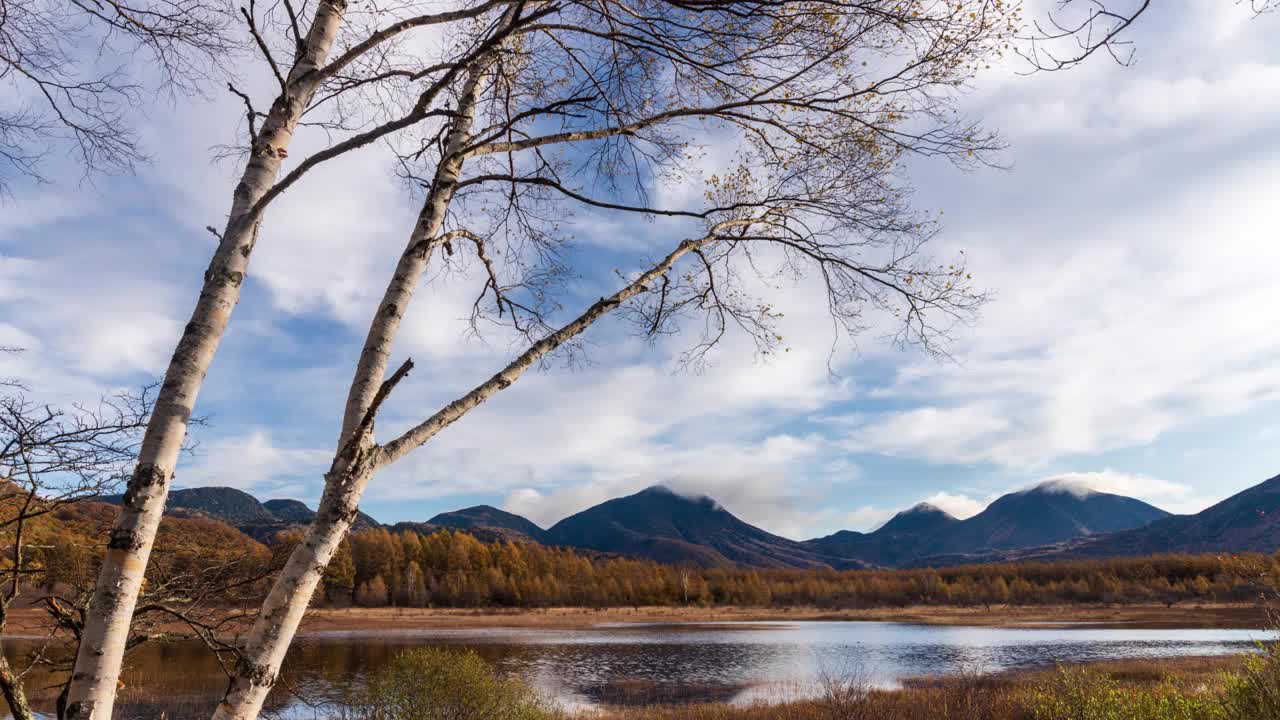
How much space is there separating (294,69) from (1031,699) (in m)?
18.9

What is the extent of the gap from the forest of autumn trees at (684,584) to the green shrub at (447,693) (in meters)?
92.6

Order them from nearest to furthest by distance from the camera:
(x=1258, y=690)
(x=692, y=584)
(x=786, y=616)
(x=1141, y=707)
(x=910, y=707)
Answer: (x=1258, y=690)
(x=1141, y=707)
(x=910, y=707)
(x=786, y=616)
(x=692, y=584)

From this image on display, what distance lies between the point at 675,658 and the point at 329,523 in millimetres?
39446

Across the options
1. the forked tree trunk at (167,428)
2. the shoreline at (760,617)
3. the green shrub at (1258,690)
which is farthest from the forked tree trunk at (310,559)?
the shoreline at (760,617)

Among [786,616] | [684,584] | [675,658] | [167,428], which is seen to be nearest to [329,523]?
[167,428]

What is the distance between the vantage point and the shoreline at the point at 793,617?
6519cm

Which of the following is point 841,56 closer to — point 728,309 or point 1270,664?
point 728,309

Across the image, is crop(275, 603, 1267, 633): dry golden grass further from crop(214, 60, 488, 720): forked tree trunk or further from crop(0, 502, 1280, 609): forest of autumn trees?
crop(214, 60, 488, 720): forked tree trunk

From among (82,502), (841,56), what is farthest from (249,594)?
(841,56)

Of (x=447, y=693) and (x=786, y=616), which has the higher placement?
(x=447, y=693)

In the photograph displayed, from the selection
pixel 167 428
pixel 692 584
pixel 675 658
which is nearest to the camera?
pixel 167 428

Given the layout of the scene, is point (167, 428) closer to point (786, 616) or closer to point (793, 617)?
point (793, 617)

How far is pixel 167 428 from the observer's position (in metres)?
2.80

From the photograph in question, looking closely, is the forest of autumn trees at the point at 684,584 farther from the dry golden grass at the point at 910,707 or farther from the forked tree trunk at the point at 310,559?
the forked tree trunk at the point at 310,559
